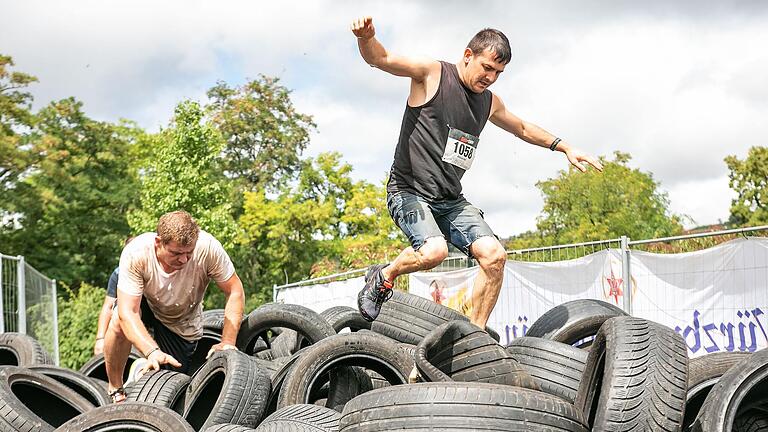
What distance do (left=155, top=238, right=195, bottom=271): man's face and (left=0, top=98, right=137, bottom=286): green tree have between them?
90.3ft

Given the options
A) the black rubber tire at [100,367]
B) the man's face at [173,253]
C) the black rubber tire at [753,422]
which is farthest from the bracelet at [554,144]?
the black rubber tire at [100,367]

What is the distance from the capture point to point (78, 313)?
1848 cm

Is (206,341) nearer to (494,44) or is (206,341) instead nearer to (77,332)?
(494,44)

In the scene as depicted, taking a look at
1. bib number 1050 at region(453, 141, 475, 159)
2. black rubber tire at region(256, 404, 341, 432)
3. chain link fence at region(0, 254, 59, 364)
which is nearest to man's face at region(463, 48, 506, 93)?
bib number 1050 at region(453, 141, 475, 159)

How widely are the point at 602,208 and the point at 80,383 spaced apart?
3132cm

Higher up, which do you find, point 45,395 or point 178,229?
point 178,229

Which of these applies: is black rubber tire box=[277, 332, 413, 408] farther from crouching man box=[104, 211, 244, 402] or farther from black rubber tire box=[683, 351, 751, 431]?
black rubber tire box=[683, 351, 751, 431]

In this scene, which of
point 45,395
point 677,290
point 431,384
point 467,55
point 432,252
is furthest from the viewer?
point 677,290

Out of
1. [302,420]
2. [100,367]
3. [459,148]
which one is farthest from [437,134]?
[100,367]

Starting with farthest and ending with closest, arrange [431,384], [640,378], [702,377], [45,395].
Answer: [45,395] < [702,377] < [640,378] < [431,384]

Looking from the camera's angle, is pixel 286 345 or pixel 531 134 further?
pixel 286 345

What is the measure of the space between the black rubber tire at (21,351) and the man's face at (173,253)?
169 cm

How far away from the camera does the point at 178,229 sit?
5012mm

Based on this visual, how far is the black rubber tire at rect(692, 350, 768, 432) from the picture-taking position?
138 inches
